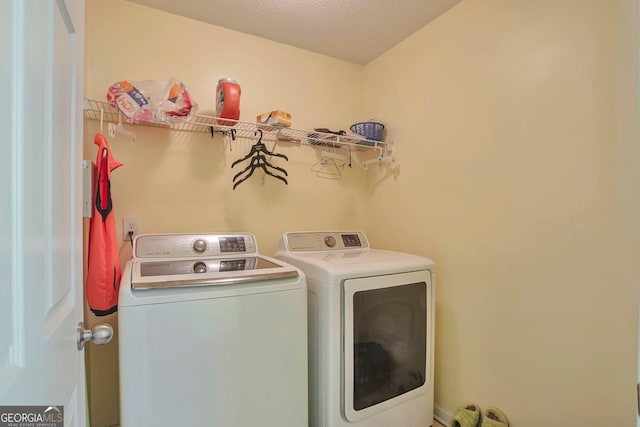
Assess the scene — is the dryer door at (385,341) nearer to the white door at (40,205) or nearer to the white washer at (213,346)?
the white washer at (213,346)

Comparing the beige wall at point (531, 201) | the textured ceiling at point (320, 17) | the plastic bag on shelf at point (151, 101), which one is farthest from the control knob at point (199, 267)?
the textured ceiling at point (320, 17)

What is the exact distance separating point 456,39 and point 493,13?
23 centimetres

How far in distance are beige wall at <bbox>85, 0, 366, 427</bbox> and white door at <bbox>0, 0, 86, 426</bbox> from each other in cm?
109

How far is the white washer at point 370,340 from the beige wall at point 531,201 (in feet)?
0.90

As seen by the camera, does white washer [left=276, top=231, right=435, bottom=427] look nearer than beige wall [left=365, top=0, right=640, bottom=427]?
No

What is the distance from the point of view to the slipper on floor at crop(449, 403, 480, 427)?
5.21 feet

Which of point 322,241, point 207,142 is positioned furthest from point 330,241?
point 207,142

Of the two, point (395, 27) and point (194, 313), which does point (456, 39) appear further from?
point (194, 313)

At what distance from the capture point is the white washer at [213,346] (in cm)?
110

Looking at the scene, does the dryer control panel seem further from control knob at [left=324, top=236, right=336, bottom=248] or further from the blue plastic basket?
the blue plastic basket

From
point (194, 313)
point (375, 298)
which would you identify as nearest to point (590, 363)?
point (375, 298)

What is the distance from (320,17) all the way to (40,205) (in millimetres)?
1948

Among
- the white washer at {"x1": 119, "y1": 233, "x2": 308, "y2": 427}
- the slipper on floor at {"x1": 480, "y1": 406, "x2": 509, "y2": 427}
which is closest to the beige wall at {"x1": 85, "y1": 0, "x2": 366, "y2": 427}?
the white washer at {"x1": 119, "y1": 233, "x2": 308, "y2": 427}

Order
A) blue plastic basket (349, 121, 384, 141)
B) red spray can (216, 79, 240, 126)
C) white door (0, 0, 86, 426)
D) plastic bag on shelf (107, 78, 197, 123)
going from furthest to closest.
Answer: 1. blue plastic basket (349, 121, 384, 141)
2. red spray can (216, 79, 240, 126)
3. plastic bag on shelf (107, 78, 197, 123)
4. white door (0, 0, 86, 426)
